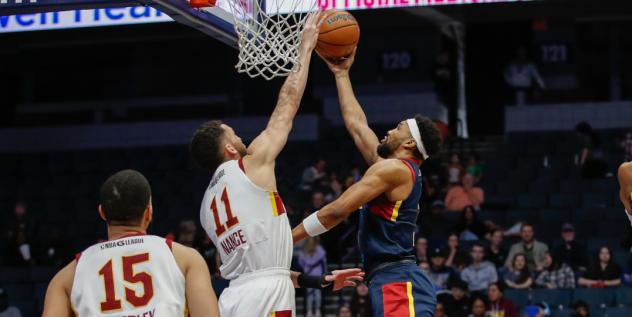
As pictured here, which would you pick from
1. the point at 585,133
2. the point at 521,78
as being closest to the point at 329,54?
the point at 585,133

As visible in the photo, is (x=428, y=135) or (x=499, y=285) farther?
(x=499, y=285)

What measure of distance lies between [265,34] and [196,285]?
3490 millimetres

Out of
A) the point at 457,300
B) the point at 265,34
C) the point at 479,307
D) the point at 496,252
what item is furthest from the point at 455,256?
the point at 265,34

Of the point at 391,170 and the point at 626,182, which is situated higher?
the point at 391,170

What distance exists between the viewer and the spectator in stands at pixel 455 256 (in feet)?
43.8

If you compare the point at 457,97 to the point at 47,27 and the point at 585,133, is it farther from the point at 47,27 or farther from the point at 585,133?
the point at 47,27

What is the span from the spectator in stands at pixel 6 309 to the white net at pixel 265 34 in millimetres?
7256

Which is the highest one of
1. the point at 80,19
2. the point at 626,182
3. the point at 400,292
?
the point at 80,19

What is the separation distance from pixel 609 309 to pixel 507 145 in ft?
19.9

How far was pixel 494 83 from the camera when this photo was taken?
2186 centimetres

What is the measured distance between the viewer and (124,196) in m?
4.54

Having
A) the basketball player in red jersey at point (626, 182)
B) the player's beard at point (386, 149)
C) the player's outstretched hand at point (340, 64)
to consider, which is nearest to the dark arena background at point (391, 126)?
the player's outstretched hand at point (340, 64)

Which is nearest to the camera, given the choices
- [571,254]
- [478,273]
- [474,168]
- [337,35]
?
[337,35]

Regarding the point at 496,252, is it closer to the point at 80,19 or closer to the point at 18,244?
the point at 80,19
